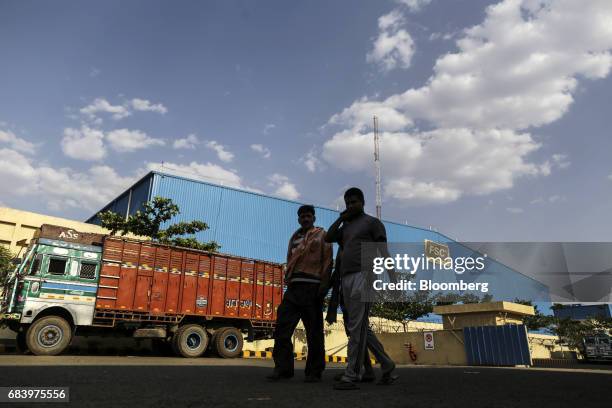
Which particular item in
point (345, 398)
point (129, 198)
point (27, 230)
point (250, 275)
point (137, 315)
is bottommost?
point (345, 398)

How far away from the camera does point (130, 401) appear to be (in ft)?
8.00

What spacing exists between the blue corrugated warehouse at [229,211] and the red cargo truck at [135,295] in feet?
66.7

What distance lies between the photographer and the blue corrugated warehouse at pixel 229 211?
33.8m

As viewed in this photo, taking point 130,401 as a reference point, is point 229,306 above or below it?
above

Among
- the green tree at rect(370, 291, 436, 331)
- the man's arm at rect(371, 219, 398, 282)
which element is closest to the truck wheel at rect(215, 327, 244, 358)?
the man's arm at rect(371, 219, 398, 282)

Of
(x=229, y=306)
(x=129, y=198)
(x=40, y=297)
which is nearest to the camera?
(x=40, y=297)

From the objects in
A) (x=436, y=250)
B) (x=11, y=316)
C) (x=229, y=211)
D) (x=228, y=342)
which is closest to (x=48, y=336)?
(x=11, y=316)

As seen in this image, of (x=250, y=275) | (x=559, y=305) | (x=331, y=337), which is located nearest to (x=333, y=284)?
(x=250, y=275)

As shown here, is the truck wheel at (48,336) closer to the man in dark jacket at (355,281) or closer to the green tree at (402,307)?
the man in dark jacket at (355,281)

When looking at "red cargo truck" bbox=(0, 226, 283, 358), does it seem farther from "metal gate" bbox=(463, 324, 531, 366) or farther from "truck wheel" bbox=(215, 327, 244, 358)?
"metal gate" bbox=(463, 324, 531, 366)

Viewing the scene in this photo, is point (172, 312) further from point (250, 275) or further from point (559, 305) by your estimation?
point (559, 305)

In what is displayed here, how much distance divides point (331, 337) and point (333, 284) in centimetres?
1787

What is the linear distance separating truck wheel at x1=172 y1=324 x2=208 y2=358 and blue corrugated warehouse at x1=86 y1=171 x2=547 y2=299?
21382 mm

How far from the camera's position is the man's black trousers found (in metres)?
4.26
